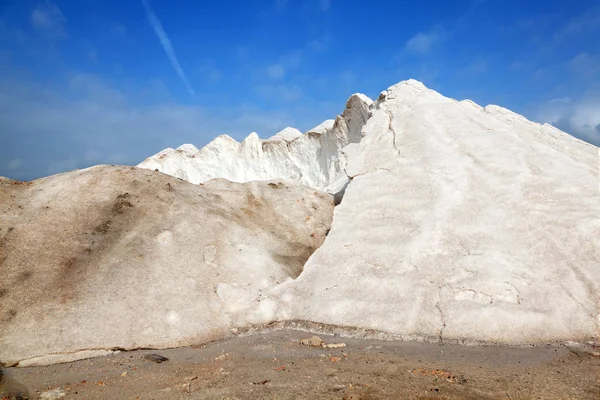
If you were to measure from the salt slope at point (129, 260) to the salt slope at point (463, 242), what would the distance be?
4.63 feet

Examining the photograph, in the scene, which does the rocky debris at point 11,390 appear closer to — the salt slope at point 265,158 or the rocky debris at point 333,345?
the rocky debris at point 333,345

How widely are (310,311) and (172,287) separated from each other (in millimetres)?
3121

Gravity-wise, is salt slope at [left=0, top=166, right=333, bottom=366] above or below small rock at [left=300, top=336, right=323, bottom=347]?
above

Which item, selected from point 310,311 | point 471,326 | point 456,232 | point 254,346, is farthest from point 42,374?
point 456,232

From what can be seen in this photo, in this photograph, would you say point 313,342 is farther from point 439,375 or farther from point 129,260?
point 129,260

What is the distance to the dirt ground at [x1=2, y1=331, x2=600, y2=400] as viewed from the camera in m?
5.10

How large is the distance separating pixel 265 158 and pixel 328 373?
71.6ft

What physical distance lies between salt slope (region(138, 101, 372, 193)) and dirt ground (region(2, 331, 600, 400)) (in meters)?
15.5

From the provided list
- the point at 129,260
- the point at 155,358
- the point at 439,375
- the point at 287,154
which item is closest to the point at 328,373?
the point at 439,375

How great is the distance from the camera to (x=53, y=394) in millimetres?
5660

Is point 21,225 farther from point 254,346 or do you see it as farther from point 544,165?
point 544,165

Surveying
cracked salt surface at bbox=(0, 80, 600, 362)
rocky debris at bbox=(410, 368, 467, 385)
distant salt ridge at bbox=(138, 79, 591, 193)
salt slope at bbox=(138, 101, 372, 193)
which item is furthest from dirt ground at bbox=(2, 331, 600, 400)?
salt slope at bbox=(138, 101, 372, 193)

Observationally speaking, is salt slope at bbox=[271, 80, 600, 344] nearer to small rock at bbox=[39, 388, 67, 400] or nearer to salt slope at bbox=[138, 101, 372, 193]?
small rock at bbox=[39, 388, 67, 400]

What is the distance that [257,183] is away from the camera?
13750mm
